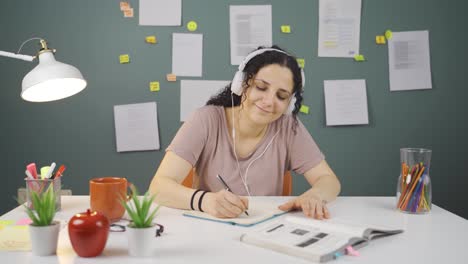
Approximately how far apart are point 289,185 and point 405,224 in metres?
0.65

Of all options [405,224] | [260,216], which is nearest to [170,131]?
[260,216]

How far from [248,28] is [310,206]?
66.6 inches

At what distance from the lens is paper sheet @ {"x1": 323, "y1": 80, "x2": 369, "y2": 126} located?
2.91 m

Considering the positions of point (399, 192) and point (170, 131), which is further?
point (170, 131)

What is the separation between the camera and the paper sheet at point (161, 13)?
Answer: 9.21 feet

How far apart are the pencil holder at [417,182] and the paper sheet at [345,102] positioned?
1446 millimetres

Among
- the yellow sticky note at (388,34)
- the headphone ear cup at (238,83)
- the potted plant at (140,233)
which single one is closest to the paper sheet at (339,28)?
the yellow sticky note at (388,34)

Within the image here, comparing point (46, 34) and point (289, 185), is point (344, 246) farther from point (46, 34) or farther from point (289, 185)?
point (46, 34)

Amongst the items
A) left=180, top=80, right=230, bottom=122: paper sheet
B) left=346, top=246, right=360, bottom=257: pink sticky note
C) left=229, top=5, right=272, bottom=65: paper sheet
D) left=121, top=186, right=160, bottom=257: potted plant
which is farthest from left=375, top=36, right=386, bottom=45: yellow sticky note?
left=121, top=186, right=160, bottom=257: potted plant

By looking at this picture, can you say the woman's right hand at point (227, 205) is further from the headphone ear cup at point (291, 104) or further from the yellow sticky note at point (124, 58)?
the yellow sticky note at point (124, 58)

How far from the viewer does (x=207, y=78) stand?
2.85m

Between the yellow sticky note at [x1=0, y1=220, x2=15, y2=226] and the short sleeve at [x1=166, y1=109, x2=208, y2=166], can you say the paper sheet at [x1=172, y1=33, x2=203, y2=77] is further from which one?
the yellow sticky note at [x1=0, y1=220, x2=15, y2=226]

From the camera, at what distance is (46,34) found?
2773 millimetres

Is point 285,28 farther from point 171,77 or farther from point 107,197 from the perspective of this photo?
point 107,197
